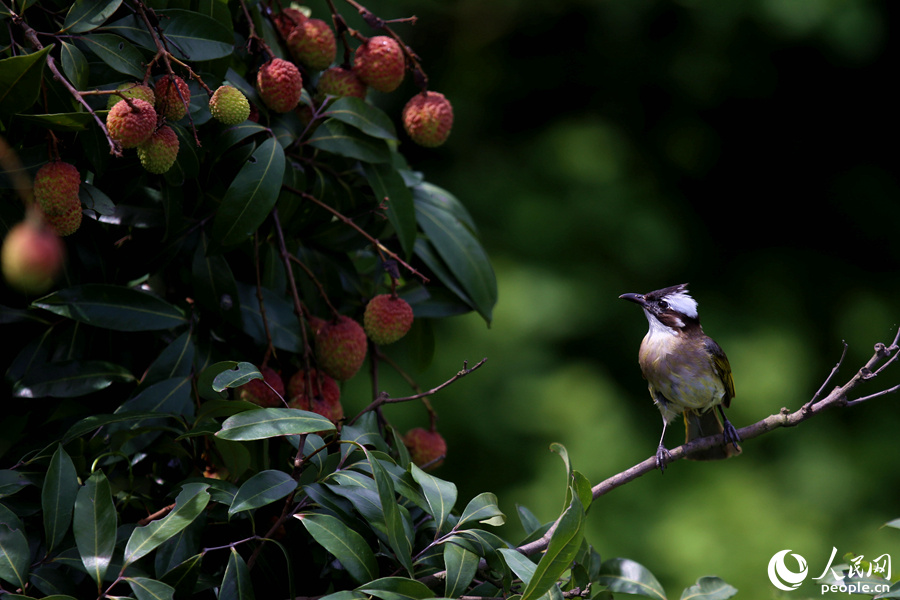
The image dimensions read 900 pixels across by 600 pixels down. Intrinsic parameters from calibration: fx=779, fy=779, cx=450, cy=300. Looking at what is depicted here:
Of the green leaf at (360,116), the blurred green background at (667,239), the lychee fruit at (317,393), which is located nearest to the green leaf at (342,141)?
the green leaf at (360,116)

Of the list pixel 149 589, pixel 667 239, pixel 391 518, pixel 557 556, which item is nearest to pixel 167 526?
pixel 149 589

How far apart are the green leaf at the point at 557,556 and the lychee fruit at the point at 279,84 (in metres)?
0.47

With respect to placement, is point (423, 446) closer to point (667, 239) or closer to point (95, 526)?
point (95, 526)

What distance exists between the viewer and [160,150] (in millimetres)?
608

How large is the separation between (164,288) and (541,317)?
1252 millimetres

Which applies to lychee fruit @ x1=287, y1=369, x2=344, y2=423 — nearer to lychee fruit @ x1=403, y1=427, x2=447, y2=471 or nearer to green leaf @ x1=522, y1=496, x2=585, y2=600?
lychee fruit @ x1=403, y1=427, x2=447, y2=471

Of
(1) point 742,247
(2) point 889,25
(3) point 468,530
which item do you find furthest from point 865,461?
(3) point 468,530

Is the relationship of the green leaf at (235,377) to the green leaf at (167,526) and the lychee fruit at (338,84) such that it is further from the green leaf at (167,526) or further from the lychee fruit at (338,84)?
the lychee fruit at (338,84)

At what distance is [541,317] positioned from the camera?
1.97m

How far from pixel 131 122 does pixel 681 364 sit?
2.01 feet

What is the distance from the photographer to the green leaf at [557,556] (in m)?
0.52

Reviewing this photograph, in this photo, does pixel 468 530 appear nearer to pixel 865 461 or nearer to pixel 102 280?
pixel 102 280

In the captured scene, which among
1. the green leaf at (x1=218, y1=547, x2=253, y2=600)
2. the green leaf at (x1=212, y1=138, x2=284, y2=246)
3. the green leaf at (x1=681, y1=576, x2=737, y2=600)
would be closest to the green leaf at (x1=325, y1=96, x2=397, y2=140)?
the green leaf at (x1=212, y1=138, x2=284, y2=246)

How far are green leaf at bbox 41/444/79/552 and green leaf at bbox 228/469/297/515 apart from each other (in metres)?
0.12
